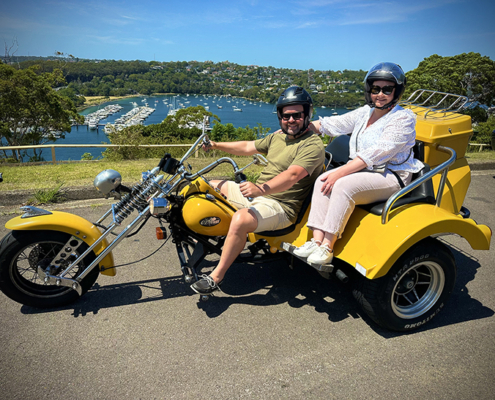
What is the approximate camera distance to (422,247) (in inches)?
106

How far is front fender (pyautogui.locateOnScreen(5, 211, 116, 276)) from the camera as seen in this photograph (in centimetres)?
270

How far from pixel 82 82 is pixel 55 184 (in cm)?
9389

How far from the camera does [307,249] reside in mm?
2670

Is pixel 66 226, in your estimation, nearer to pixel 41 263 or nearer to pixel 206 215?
pixel 41 263

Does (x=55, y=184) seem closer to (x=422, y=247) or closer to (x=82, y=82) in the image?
(x=422, y=247)

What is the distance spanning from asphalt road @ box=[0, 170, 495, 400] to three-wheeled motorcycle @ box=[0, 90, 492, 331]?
0.24 meters

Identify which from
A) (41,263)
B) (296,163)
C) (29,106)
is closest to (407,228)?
(296,163)

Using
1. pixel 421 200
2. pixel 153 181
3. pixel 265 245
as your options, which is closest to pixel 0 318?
pixel 153 181

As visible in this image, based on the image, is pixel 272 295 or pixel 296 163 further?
pixel 272 295

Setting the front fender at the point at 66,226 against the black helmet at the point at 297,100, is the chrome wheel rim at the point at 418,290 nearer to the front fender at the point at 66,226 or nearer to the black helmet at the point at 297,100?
the black helmet at the point at 297,100

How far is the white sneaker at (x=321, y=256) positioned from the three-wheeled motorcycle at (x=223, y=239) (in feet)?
0.22

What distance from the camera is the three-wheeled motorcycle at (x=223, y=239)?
103 inches

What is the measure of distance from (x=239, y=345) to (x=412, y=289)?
149 centimetres

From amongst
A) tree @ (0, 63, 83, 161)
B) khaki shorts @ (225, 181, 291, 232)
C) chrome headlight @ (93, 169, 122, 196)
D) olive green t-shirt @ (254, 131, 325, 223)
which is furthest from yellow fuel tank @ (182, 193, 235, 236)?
tree @ (0, 63, 83, 161)
